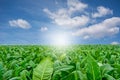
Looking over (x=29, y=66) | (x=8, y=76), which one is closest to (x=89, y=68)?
(x=8, y=76)

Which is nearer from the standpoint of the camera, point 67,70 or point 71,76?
point 71,76

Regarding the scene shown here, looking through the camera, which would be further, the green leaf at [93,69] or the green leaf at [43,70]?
the green leaf at [93,69]

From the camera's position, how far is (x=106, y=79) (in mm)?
2236

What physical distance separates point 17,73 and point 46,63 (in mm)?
808

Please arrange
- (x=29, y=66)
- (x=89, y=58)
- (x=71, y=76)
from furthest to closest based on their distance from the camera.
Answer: (x=29, y=66), (x=71, y=76), (x=89, y=58)

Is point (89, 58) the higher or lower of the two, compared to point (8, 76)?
higher

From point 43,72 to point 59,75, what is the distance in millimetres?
482

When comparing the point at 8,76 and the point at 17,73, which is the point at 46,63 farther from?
the point at 17,73

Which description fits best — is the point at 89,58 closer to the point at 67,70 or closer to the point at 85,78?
the point at 85,78

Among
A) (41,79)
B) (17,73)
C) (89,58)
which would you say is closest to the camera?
(41,79)

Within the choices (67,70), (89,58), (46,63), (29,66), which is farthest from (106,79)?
(29,66)

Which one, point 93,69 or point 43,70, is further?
point 93,69

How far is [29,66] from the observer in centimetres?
305

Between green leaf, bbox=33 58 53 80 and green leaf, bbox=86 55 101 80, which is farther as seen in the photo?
green leaf, bbox=86 55 101 80
